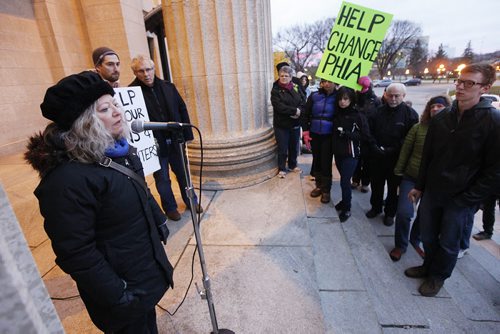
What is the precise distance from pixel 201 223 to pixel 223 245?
589 millimetres

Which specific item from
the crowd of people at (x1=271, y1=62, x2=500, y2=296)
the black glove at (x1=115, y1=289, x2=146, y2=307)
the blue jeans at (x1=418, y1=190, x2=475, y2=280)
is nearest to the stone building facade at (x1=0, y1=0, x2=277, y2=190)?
the crowd of people at (x1=271, y1=62, x2=500, y2=296)

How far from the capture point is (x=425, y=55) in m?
60.6

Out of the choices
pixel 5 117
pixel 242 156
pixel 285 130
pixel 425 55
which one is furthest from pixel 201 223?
pixel 425 55

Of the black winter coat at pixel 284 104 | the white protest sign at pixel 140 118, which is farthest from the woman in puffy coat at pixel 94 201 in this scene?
the black winter coat at pixel 284 104

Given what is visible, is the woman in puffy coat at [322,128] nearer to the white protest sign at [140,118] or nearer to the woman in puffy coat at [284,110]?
the woman in puffy coat at [284,110]

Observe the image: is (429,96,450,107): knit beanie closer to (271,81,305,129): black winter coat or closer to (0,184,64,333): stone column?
(271,81,305,129): black winter coat

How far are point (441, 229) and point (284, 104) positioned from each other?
2.95m

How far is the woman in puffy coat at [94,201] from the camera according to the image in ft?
3.91

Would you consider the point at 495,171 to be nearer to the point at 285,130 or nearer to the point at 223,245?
the point at 223,245

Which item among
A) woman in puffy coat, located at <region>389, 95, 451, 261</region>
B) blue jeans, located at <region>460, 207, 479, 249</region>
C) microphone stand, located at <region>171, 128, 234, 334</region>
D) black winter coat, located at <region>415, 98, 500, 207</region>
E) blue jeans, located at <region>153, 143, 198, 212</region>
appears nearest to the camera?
microphone stand, located at <region>171, 128, 234, 334</region>

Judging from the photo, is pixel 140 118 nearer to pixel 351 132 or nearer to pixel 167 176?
pixel 167 176

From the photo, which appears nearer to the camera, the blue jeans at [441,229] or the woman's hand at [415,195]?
the blue jeans at [441,229]

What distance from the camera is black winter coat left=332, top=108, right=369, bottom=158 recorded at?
354 centimetres

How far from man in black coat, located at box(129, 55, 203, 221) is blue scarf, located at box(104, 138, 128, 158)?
4.80 feet
